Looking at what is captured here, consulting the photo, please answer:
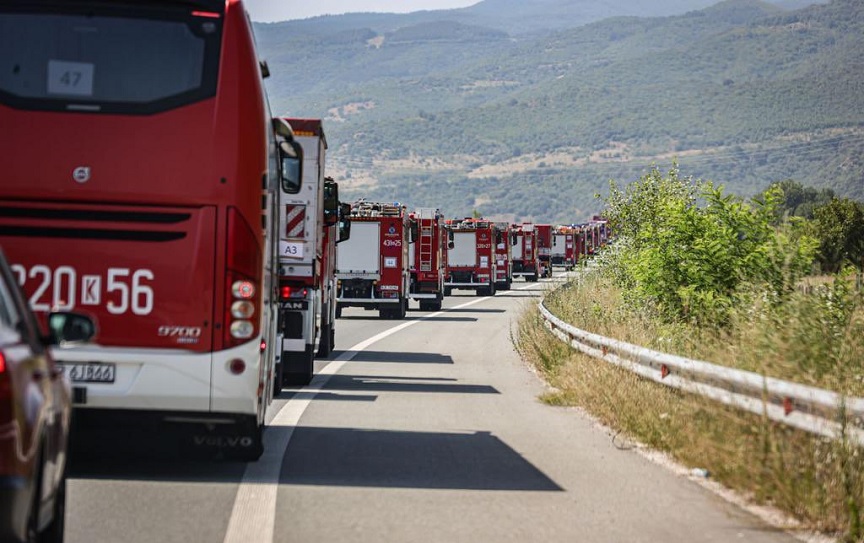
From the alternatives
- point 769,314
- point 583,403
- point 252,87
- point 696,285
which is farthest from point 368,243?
point 252,87

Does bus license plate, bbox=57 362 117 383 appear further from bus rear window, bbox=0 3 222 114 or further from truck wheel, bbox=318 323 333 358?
truck wheel, bbox=318 323 333 358


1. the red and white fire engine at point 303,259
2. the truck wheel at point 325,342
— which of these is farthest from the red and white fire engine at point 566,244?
the red and white fire engine at point 303,259

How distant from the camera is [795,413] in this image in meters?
9.09

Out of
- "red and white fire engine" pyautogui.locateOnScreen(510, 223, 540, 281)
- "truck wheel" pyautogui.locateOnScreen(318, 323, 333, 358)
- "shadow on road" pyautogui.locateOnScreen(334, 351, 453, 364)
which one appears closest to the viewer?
"truck wheel" pyautogui.locateOnScreen(318, 323, 333, 358)

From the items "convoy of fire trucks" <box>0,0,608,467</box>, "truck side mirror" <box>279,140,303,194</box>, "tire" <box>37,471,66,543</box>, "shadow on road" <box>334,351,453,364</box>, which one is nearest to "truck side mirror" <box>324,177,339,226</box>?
"shadow on road" <box>334,351,453,364</box>

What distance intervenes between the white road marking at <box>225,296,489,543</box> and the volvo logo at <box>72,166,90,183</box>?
87.8 inches

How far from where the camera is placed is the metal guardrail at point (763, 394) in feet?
27.9

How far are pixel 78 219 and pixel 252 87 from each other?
1407 millimetres

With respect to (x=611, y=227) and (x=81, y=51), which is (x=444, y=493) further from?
(x=611, y=227)

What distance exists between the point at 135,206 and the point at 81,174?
0.40m

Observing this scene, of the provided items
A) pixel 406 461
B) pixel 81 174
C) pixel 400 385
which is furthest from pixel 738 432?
pixel 400 385

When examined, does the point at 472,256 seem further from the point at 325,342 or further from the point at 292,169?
the point at 292,169

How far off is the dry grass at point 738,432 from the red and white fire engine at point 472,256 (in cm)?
3866

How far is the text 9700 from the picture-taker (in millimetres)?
9750
